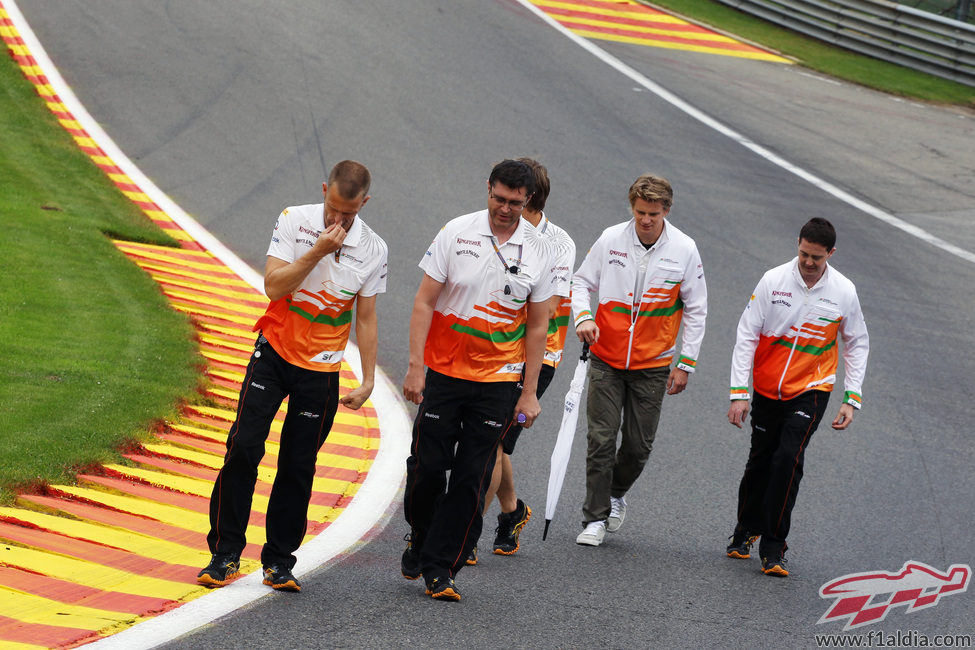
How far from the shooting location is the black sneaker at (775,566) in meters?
7.30

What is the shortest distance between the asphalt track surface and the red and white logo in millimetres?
111

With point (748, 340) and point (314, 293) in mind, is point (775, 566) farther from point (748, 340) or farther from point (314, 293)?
point (314, 293)

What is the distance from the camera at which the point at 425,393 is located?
651 centimetres

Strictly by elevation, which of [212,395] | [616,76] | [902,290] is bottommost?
[212,395]

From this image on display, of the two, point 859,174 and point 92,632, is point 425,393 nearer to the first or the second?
point 92,632

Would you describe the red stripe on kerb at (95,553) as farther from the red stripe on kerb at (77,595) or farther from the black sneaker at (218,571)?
the red stripe on kerb at (77,595)

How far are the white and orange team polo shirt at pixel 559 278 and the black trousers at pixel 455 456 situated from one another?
748mm

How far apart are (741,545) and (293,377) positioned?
3.18 m

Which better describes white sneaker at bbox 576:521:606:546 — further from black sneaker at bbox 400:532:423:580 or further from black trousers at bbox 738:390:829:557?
black sneaker at bbox 400:532:423:580

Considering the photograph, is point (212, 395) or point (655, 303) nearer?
point (655, 303)

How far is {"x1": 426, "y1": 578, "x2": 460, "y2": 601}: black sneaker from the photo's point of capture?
244 inches

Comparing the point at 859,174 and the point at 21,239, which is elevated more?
the point at 859,174

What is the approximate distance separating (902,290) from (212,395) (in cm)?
844

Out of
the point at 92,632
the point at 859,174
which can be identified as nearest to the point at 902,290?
the point at 859,174
